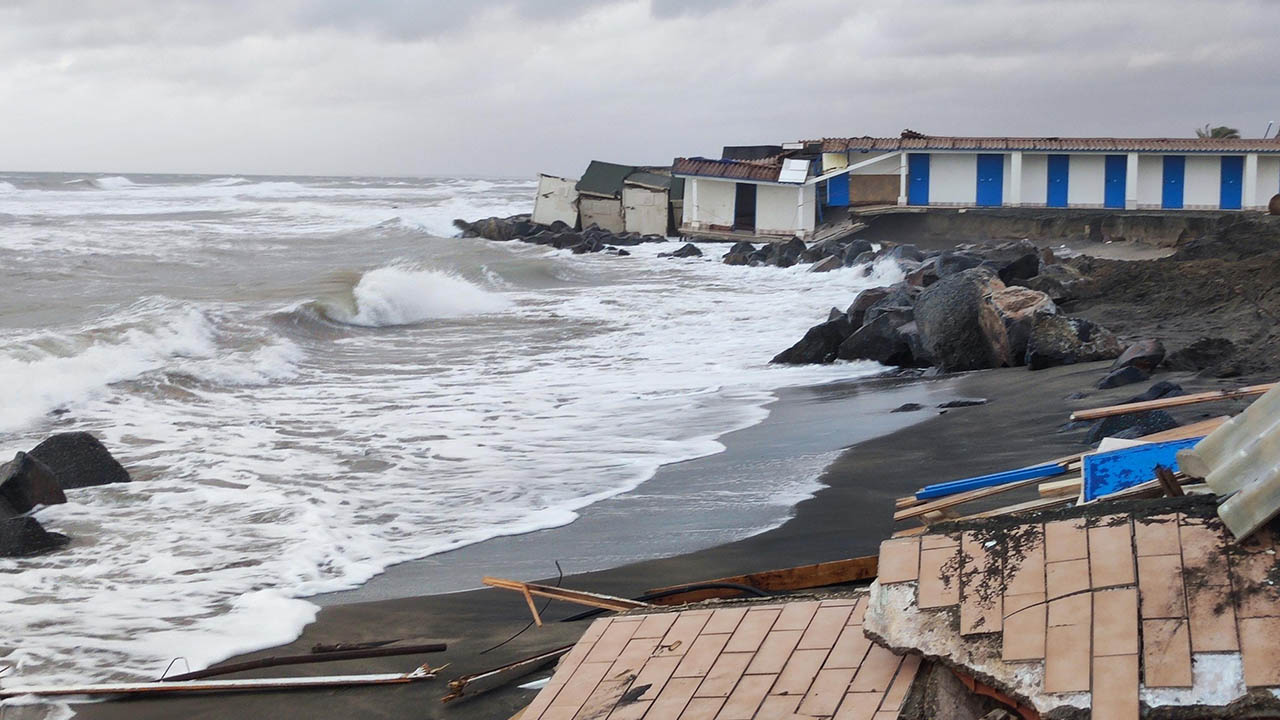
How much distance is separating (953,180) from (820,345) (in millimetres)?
25026

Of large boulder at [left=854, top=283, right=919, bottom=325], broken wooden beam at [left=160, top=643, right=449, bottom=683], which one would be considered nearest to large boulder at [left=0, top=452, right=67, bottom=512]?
broken wooden beam at [left=160, top=643, right=449, bottom=683]

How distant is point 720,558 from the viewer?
6.33m

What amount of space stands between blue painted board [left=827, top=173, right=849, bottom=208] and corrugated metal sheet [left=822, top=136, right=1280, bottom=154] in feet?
3.05

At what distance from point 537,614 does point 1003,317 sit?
839 cm

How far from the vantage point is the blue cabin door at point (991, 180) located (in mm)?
36625

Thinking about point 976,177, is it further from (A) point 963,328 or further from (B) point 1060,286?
(A) point 963,328

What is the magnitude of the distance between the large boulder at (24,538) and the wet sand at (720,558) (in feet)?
7.48

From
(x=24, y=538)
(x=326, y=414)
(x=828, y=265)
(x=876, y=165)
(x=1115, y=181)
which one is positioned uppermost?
(x=876, y=165)

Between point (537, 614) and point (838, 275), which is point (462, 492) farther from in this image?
point (838, 275)

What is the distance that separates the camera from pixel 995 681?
305 cm

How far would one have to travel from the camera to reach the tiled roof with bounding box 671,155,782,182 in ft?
124

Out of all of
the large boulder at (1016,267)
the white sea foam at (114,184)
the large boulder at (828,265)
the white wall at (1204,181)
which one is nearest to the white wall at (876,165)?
the white wall at (1204,181)

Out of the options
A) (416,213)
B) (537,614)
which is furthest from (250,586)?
(416,213)

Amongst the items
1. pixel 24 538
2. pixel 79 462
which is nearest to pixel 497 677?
pixel 24 538
